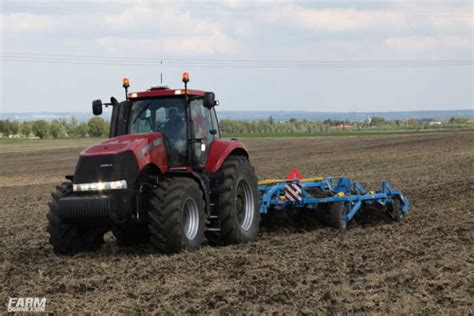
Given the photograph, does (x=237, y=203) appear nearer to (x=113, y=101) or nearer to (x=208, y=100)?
(x=208, y=100)

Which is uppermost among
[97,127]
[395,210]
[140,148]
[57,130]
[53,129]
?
[140,148]

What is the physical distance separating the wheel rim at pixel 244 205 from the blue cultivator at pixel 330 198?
0.60 meters

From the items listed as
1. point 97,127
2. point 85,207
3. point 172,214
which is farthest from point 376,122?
point 85,207

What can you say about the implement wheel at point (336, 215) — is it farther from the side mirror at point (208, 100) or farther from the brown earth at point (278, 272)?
the side mirror at point (208, 100)

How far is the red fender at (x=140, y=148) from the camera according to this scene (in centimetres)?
923

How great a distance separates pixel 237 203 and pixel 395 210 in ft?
11.8

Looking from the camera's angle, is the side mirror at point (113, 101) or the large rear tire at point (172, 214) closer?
the large rear tire at point (172, 214)

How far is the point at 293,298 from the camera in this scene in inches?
266

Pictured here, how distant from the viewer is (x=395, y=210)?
12.9m

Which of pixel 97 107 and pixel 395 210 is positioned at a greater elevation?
pixel 97 107

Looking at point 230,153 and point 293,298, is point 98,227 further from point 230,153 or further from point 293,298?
point 293,298

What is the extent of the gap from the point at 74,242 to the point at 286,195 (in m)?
3.68

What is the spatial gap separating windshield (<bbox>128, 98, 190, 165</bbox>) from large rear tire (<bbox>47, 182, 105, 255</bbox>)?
137 cm

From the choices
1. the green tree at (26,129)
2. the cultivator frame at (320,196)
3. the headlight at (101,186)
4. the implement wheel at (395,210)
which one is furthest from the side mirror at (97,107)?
the green tree at (26,129)
